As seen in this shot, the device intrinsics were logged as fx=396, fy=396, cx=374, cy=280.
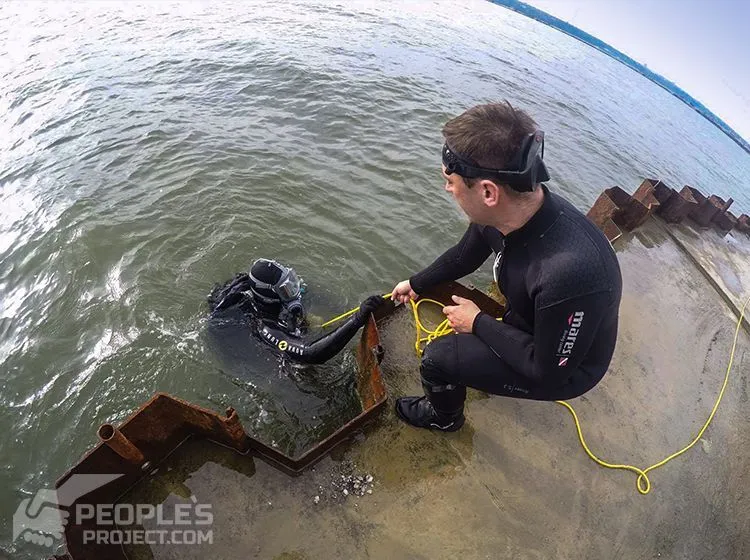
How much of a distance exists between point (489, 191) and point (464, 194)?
0.14 meters

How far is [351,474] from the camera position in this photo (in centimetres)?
308

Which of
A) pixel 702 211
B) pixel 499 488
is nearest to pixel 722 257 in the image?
pixel 702 211

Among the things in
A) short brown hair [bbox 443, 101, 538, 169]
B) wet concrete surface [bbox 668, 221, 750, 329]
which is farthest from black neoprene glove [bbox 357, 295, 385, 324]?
wet concrete surface [bbox 668, 221, 750, 329]

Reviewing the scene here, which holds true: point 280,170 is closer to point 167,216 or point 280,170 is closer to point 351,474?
point 167,216

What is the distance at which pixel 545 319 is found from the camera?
2137mm

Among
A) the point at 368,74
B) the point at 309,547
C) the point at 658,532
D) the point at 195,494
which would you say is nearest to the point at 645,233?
the point at 658,532

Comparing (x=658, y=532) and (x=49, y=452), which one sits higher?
(x=658, y=532)

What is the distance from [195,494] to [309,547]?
3.07 ft

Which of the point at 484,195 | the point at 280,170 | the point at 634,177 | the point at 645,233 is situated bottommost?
the point at 634,177

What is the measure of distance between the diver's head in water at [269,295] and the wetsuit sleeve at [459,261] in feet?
4.52

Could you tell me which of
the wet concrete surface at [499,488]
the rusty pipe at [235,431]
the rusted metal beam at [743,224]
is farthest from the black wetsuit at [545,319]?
the rusted metal beam at [743,224]

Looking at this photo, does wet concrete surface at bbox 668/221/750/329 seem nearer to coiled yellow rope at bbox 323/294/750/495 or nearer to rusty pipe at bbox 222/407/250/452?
coiled yellow rope at bbox 323/294/750/495

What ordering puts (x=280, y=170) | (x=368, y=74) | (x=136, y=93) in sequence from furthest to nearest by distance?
(x=368, y=74), (x=136, y=93), (x=280, y=170)

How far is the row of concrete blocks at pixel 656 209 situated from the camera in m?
6.64
